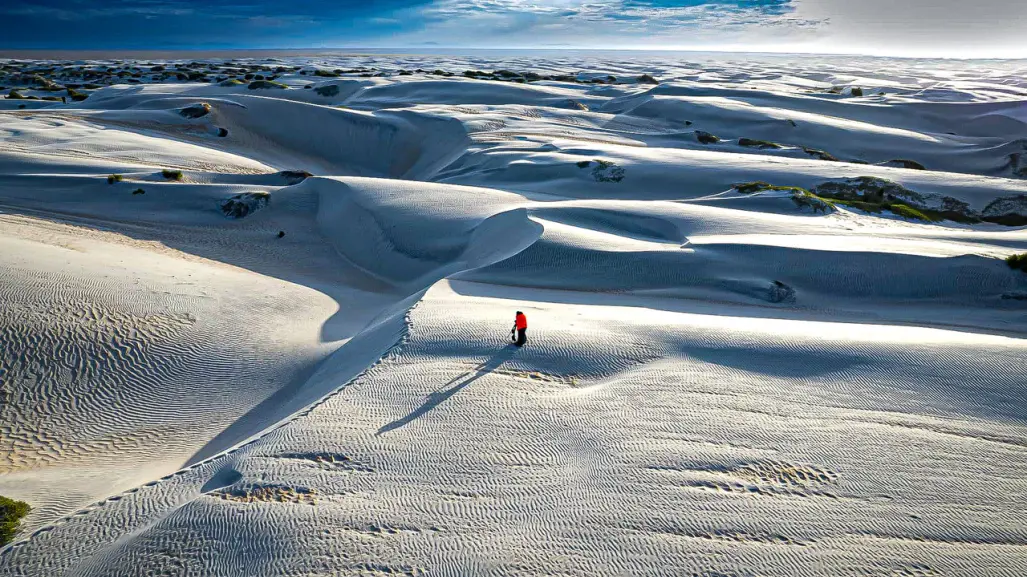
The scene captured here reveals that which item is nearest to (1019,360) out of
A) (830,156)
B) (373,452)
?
(373,452)

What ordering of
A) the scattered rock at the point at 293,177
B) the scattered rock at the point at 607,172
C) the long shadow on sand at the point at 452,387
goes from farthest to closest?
the scattered rock at the point at 293,177 → the scattered rock at the point at 607,172 → the long shadow on sand at the point at 452,387

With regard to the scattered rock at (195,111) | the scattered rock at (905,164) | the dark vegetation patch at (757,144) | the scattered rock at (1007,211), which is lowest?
the scattered rock at (1007,211)

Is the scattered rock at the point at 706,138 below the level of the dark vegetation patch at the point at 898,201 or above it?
above

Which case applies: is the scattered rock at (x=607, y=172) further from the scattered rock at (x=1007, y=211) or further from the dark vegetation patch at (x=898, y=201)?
the scattered rock at (x=1007, y=211)

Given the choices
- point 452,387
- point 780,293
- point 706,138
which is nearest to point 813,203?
point 780,293

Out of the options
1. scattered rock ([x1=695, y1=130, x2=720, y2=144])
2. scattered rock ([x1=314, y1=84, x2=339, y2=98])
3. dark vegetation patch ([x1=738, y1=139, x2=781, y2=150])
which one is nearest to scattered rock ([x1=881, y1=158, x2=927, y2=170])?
dark vegetation patch ([x1=738, y1=139, x2=781, y2=150])

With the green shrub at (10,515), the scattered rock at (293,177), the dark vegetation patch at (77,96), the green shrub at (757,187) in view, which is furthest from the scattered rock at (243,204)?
the dark vegetation patch at (77,96)

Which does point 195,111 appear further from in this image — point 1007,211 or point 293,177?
point 1007,211

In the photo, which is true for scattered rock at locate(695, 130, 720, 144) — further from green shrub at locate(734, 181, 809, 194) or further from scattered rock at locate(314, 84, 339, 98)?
scattered rock at locate(314, 84, 339, 98)
